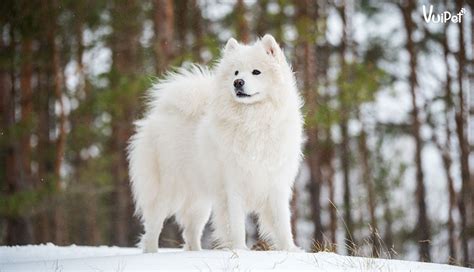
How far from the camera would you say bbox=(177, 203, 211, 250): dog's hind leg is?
21.1 ft

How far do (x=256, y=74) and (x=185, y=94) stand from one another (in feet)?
3.33

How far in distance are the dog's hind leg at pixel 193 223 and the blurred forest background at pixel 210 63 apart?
4.08 meters

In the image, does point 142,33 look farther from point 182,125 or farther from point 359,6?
point 182,125

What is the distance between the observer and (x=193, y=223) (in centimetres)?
646

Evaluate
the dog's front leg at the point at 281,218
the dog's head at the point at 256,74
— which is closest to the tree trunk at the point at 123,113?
the dog's head at the point at 256,74

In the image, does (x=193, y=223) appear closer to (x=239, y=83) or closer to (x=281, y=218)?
(x=281, y=218)

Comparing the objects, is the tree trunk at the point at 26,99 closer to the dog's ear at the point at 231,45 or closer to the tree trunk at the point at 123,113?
the tree trunk at the point at 123,113

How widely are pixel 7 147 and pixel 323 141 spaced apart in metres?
6.83

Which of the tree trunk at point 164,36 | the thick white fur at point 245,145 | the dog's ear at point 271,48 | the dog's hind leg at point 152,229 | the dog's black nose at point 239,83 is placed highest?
the tree trunk at point 164,36

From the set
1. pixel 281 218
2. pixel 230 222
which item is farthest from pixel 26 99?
pixel 281 218

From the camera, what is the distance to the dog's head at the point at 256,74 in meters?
5.38

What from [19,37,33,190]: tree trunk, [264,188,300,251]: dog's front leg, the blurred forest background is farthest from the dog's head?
[19,37,33,190]: tree trunk

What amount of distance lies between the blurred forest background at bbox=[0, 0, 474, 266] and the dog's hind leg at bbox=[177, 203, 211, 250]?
408 centimetres

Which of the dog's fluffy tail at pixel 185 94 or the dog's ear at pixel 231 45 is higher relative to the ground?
the dog's ear at pixel 231 45
